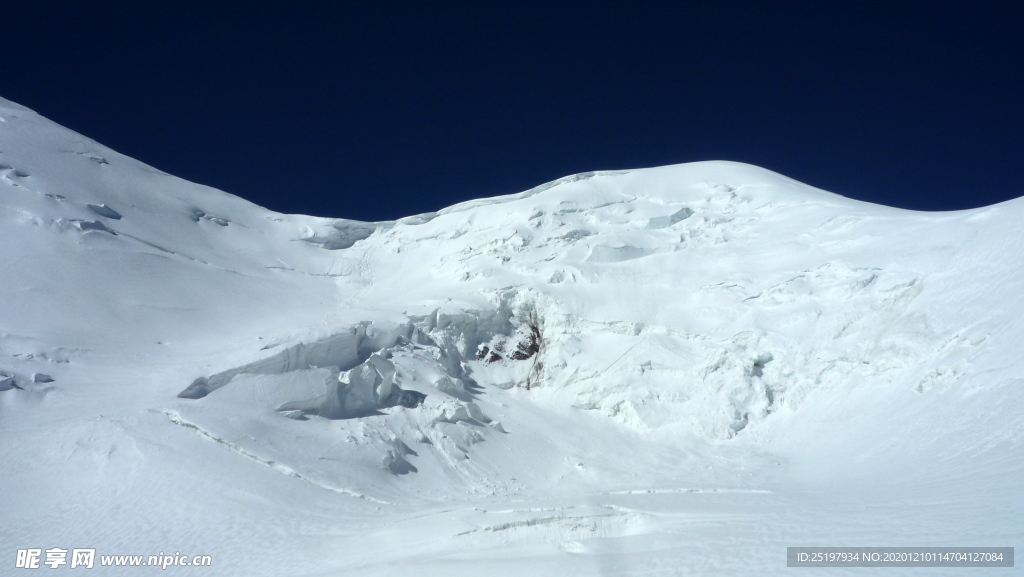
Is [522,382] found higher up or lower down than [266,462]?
higher up

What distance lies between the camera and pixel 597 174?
135 ft

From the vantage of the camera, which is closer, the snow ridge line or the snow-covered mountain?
the snow-covered mountain

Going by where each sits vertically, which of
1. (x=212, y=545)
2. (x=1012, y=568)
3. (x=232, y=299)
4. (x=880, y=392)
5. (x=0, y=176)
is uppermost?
(x=0, y=176)

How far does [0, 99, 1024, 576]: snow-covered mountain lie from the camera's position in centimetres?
1575

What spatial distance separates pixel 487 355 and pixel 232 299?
11302 mm

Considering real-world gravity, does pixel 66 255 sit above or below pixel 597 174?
below

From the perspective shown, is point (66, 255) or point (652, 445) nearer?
point (652, 445)

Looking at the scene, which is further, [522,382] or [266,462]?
[522,382]

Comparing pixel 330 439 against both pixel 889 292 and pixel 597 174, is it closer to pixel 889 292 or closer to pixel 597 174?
pixel 889 292

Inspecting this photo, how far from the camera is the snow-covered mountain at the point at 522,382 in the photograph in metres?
15.8

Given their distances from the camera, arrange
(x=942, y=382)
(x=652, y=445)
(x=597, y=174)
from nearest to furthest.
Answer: (x=942, y=382), (x=652, y=445), (x=597, y=174)

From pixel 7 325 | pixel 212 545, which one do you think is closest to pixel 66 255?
pixel 7 325

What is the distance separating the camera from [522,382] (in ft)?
92.3

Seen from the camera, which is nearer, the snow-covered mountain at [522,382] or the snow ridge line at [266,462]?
the snow-covered mountain at [522,382]
